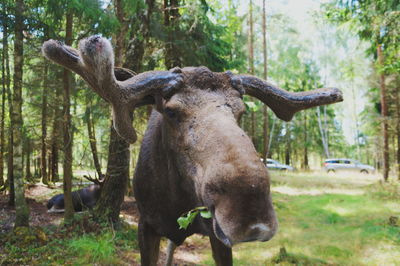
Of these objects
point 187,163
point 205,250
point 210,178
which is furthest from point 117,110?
point 205,250

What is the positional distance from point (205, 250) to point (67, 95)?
5174mm

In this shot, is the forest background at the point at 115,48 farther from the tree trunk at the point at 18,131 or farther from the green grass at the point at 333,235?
the green grass at the point at 333,235

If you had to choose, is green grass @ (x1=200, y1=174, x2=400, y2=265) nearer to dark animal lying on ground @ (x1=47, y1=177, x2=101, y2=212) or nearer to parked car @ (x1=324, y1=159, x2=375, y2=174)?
dark animal lying on ground @ (x1=47, y1=177, x2=101, y2=212)

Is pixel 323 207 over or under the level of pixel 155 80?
under

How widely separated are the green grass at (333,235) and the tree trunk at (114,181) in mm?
2787

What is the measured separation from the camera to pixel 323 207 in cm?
1198

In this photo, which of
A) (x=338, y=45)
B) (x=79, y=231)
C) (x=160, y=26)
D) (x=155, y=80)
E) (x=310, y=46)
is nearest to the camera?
(x=155, y=80)

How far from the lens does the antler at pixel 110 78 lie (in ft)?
7.12

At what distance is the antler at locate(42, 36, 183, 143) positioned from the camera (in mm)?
2170

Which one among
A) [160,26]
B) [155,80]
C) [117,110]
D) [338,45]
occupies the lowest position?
[117,110]

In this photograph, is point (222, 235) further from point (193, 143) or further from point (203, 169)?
point (193, 143)

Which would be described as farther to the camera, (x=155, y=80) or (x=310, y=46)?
(x=310, y=46)

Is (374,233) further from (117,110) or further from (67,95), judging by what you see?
(67,95)

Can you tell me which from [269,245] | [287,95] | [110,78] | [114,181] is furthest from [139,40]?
[110,78]
